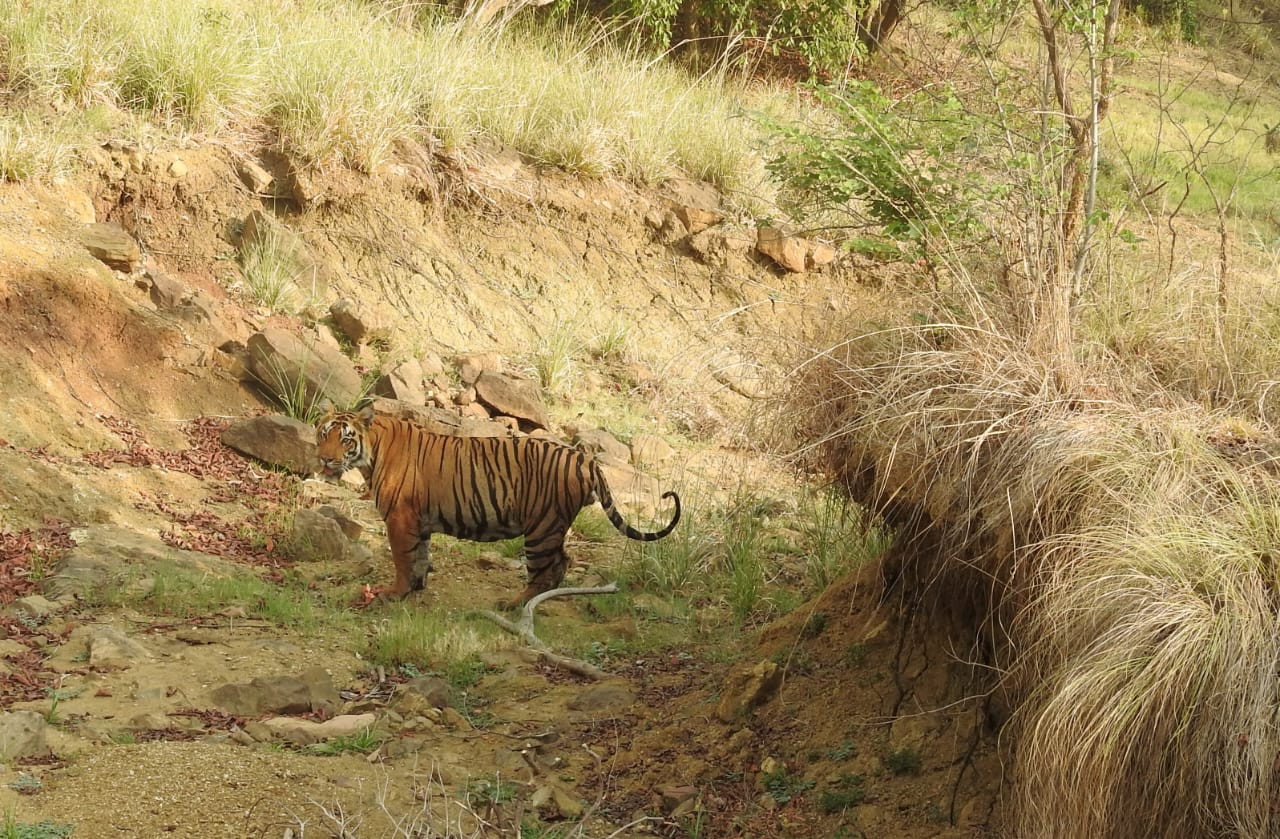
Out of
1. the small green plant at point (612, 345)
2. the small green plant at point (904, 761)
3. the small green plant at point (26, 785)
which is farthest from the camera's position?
the small green plant at point (612, 345)

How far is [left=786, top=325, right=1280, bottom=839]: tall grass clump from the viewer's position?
333 centimetres

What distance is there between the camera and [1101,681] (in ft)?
11.1

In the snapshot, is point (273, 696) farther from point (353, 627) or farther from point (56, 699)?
point (353, 627)

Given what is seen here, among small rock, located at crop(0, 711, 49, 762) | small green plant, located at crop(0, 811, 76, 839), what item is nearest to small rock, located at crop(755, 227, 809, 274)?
small rock, located at crop(0, 711, 49, 762)

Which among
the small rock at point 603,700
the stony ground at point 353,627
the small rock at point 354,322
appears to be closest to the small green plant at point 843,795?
the stony ground at point 353,627

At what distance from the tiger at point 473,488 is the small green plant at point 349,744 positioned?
2007 mm

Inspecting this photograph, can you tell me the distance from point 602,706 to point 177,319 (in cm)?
497

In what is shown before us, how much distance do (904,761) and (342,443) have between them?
3.90m

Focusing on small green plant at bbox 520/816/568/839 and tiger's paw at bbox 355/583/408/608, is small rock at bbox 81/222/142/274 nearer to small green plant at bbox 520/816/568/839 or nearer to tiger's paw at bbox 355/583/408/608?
tiger's paw at bbox 355/583/408/608

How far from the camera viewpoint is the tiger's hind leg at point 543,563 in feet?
23.7

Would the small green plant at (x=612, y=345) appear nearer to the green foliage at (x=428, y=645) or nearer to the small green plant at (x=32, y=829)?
the green foliage at (x=428, y=645)

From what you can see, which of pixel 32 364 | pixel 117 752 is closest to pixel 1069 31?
pixel 117 752

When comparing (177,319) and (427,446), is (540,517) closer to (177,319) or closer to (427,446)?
(427,446)

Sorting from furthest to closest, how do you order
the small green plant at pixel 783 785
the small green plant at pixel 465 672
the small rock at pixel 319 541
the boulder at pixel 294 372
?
the boulder at pixel 294 372 → the small rock at pixel 319 541 → the small green plant at pixel 465 672 → the small green plant at pixel 783 785
